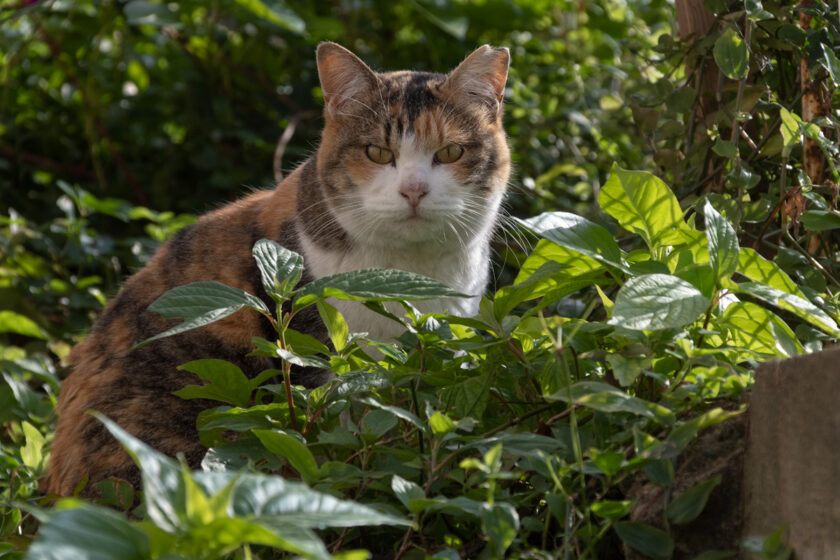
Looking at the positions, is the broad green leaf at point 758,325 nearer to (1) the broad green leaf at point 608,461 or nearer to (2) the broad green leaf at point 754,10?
(1) the broad green leaf at point 608,461

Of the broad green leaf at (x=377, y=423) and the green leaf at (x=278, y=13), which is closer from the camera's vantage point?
the broad green leaf at (x=377, y=423)

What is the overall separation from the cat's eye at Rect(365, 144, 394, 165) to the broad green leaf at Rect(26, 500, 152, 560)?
1680 millimetres

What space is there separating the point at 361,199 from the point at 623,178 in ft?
3.84

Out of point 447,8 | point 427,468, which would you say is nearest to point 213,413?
point 427,468

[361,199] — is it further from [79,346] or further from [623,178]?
[623,178]

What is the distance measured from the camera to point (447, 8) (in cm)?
402

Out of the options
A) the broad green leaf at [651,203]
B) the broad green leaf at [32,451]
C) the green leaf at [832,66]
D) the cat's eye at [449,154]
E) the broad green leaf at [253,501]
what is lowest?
the broad green leaf at [32,451]

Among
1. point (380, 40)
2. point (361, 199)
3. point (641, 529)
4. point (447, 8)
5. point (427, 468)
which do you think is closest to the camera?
point (641, 529)

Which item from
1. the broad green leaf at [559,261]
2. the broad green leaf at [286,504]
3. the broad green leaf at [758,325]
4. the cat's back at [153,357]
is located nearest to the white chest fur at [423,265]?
the cat's back at [153,357]

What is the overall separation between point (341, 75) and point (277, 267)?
1.34 m

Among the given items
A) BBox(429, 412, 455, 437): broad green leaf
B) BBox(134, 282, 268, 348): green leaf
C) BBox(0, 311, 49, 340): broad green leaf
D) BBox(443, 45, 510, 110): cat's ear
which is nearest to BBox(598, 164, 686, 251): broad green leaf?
BBox(429, 412, 455, 437): broad green leaf

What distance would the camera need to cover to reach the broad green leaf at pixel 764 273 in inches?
45.1

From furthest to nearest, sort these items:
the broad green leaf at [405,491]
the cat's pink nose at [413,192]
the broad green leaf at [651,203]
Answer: the cat's pink nose at [413,192]
the broad green leaf at [651,203]
the broad green leaf at [405,491]

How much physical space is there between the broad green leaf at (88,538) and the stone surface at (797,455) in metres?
0.64
